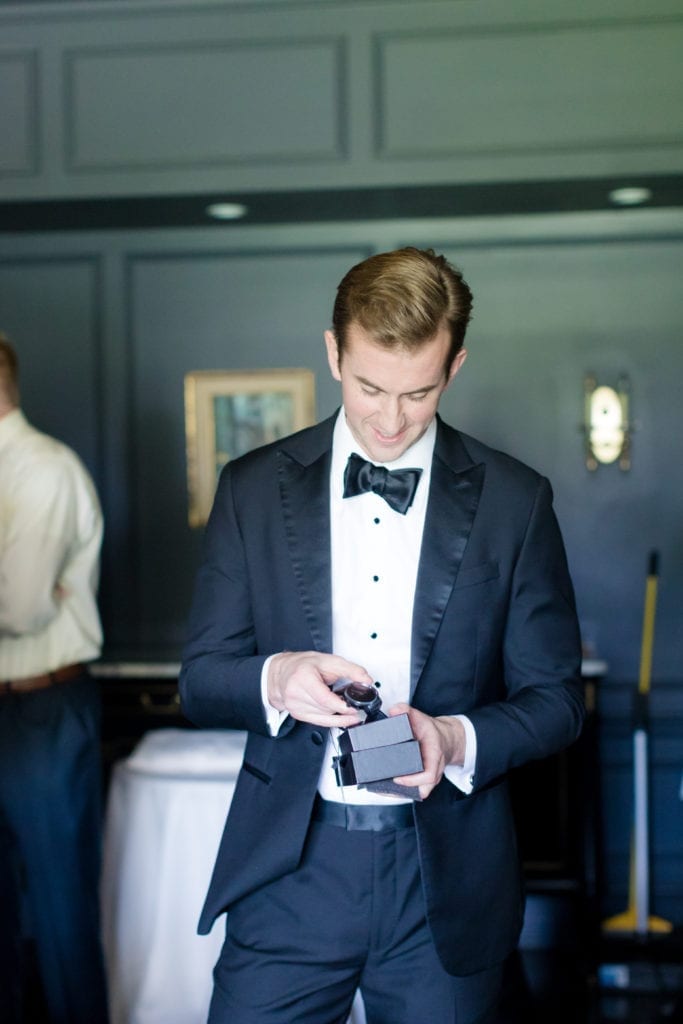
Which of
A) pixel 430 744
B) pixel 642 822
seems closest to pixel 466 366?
pixel 642 822

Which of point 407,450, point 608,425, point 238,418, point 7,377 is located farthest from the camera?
point 238,418

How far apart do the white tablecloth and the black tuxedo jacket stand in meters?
1.72

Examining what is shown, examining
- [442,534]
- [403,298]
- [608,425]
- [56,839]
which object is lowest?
[56,839]

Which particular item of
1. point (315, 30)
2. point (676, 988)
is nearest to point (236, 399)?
point (315, 30)

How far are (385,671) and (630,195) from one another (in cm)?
290

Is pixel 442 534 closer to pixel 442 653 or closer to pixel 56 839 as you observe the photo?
pixel 442 653

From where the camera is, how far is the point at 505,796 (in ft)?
6.59

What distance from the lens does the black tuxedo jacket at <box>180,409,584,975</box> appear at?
1.86 meters

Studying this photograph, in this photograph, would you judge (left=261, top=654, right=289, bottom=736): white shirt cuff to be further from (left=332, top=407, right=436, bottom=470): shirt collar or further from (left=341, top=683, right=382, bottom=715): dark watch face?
(left=332, top=407, right=436, bottom=470): shirt collar

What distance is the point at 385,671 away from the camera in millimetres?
1912

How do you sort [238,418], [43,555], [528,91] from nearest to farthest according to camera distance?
[43,555]
[528,91]
[238,418]

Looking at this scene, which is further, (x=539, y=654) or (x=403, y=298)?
(x=539, y=654)

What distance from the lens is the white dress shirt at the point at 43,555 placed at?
3189 millimetres

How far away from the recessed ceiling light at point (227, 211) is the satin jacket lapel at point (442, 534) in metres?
2.55
